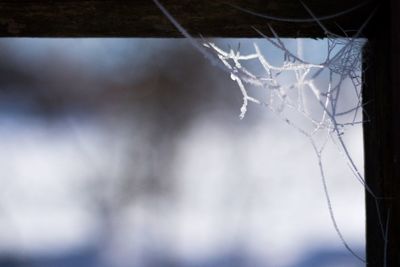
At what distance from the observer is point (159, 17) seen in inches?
36.1

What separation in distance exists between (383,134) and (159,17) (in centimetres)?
45

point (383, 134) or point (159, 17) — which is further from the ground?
point (159, 17)

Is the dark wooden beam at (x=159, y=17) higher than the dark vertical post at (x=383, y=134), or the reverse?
the dark wooden beam at (x=159, y=17)

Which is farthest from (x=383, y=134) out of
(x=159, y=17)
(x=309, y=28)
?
(x=159, y=17)

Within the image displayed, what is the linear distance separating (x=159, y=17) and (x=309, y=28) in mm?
278

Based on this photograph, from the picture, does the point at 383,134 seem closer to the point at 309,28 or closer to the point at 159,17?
the point at 309,28

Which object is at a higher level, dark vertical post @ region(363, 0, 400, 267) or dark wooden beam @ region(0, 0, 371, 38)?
dark wooden beam @ region(0, 0, 371, 38)

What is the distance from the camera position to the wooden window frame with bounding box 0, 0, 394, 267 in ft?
2.73

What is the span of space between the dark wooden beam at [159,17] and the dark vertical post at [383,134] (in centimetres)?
6

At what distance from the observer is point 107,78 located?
2867mm

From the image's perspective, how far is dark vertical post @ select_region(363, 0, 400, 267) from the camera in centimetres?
81

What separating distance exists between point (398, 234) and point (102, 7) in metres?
0.64

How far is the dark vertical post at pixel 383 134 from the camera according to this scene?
2.66 ft

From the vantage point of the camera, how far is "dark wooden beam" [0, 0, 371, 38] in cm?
87
